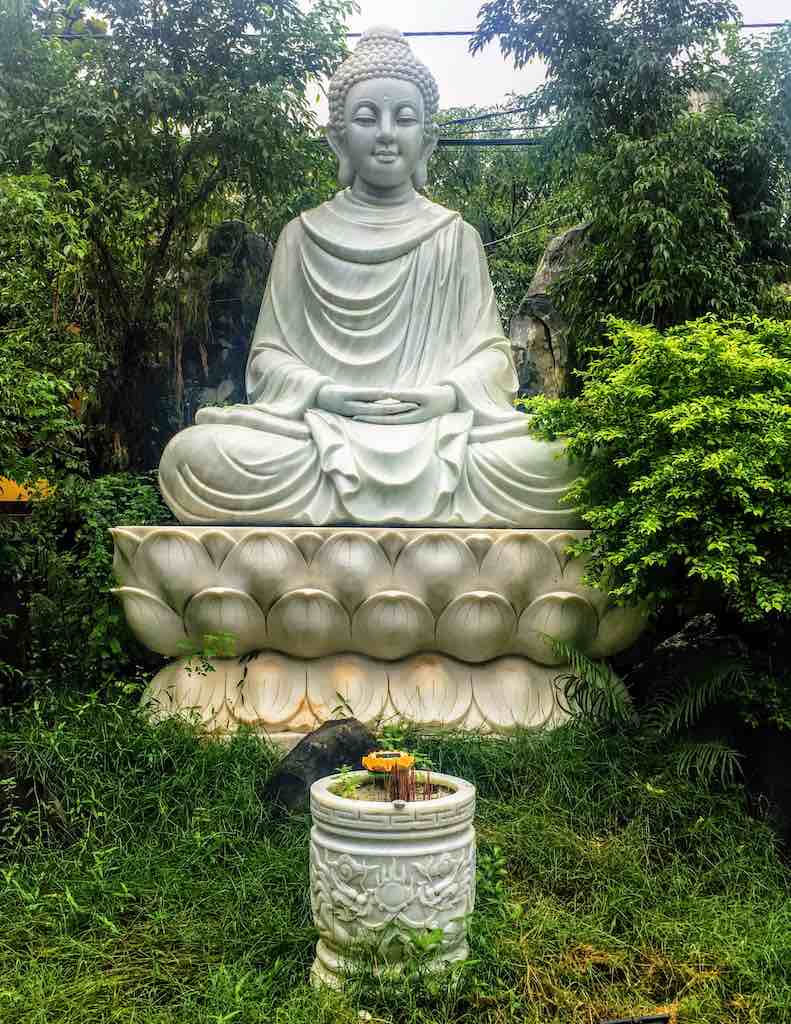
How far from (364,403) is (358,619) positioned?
1.01 meters

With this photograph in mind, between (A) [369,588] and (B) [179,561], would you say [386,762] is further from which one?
(B) [179,561]

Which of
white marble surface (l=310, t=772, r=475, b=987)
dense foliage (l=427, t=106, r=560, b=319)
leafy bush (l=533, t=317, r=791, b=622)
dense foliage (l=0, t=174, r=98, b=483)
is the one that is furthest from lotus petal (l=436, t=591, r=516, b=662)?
dense foliage (l=427, t=106, r=560, b=319)

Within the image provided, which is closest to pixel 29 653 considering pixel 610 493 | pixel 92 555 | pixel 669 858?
pixel 92 555

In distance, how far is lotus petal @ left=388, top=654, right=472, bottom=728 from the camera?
14.9ft

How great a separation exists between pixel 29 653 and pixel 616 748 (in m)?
2.87

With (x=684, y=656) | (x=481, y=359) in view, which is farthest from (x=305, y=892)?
(x=481, y=359)

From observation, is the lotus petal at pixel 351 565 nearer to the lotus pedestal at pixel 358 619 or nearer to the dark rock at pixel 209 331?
the lotus pedestal at pixel 358 619

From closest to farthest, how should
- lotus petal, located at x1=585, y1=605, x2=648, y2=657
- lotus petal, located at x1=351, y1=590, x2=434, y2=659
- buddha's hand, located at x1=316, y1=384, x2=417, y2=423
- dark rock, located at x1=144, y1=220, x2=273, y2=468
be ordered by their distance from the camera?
1. lotus petal, located at x1=351, y1=590, x2=434, y2=659
2. lotus petal, located at x1=585, y1=605, x2=648, y2=657
3. buddha's hand, located at x1=316, y1=384, x2=417, y2=423
4. dark rock, located at x1=144, y1=220, x2=273, y2=468

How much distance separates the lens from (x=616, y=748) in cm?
413

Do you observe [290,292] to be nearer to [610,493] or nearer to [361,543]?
[361,543]

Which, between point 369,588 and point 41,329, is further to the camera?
point 41,329

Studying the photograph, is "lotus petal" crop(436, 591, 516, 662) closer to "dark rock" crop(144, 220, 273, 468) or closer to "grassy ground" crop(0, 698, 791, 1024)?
"grassy ground" crop(0, 698, 791, 1024)

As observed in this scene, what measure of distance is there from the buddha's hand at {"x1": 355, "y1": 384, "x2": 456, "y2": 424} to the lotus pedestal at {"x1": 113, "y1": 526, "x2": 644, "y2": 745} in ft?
2.08

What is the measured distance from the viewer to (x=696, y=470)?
3896 millimetres
